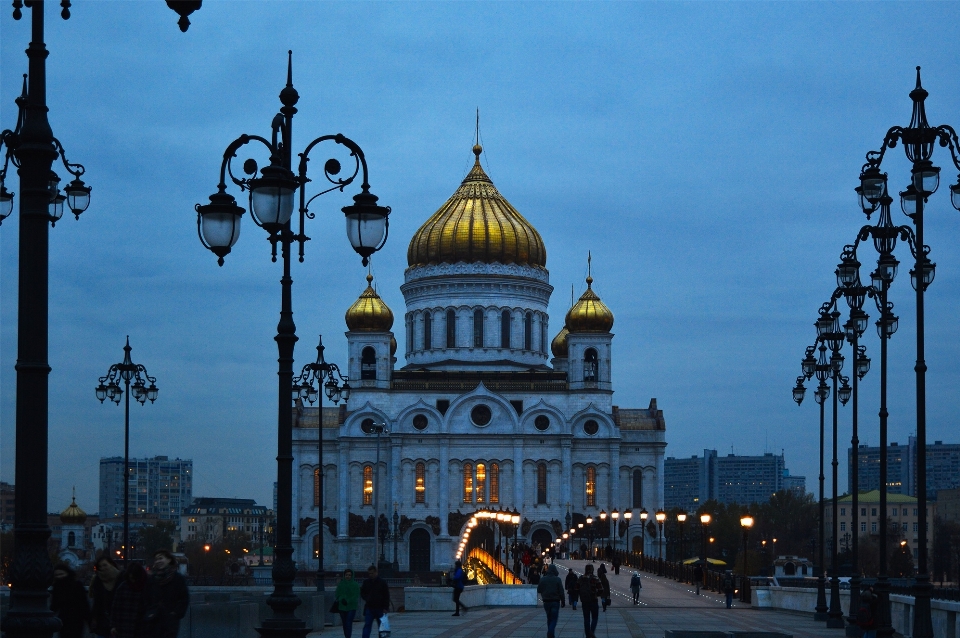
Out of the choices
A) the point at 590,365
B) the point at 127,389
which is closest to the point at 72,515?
the point at 590,365

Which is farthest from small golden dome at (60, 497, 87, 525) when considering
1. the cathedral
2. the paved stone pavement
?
the paved stone pavement

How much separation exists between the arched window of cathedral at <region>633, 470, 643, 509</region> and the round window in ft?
30.6

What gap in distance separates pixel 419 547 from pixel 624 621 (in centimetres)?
5419

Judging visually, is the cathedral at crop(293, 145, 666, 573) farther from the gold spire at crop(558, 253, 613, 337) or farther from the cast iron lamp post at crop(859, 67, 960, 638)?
the cast iron lamp post at crop(859, 67, 960, 638)

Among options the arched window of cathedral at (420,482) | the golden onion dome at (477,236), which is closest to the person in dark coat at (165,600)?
the arched window of cathedral at (420,482)

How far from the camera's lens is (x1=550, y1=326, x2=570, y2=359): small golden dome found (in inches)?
3863

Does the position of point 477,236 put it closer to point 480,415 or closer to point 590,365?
point 590,365

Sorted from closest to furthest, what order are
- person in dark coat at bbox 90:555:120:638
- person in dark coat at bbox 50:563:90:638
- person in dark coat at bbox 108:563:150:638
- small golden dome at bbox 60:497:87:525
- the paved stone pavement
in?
person in dark coat at bbox 108:563:150:638
person in dark coat at bbox 50:563:90:638
person in dark coat at bbox 90:555:120:638
the paved stone pavement
small golden dome at bbox 60:497:87:525

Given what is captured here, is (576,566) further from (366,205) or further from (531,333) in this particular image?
(366,205)

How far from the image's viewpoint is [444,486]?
284 ft

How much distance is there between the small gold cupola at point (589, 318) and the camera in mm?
89375

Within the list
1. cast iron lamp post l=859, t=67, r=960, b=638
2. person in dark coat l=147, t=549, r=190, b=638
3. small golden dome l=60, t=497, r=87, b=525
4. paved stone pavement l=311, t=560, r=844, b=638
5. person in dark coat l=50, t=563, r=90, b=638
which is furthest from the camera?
small golden dome l=60, t=497, r=87, b=525

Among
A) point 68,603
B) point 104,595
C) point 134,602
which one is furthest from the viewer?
point 104,595

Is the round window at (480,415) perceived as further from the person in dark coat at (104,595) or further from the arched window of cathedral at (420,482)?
the person in dark coat at (104,595)
